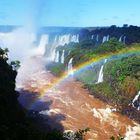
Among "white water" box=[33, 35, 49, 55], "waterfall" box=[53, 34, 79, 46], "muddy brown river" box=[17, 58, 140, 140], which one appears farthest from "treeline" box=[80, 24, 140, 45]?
"muddy brown river" box=[17, 58, 140, 140]

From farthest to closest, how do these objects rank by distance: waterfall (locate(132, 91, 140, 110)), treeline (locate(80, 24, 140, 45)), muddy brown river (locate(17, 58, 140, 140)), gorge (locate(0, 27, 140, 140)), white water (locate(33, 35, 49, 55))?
1. white water (locate(33, 35, 49, 55))
2. treeline (locate(80, 24, 140, 45))
3. waterfall (locate(132, 91, 140, 110))
4. gorge (locate(0, 27, 140, 140))
5. muddy brown river (locate(17, 58, 140, 140))

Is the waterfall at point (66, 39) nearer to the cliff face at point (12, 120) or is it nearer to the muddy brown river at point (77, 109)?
the muddy brown river at point (77, 109)

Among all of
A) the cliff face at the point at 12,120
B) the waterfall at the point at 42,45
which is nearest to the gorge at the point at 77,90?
the cliff face at the point at 12,120

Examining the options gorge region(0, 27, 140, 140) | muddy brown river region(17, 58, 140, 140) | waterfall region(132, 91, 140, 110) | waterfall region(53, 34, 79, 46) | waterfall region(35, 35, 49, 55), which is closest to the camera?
muddy brown river region(17, 58, 140, 140)

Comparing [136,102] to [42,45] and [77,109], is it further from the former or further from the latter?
[42,45]

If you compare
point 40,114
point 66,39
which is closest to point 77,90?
point 40,114

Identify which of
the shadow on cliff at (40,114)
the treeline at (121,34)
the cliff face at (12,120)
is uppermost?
the treeline at (121,34)

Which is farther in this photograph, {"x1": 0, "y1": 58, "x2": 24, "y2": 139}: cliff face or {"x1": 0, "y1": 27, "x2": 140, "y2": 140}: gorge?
{"x1": 0, "y1": 27, "x2": 140, "y2": 140}: gorge

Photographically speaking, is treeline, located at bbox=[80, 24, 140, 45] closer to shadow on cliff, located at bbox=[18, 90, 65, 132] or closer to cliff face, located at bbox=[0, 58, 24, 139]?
shadow on cliff, located at bbox=[18, 90, 65, 132]

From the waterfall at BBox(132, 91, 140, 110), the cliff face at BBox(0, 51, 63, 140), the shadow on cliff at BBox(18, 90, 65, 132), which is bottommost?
the shadow on cliff at BBox(18, 90, 65, 132)

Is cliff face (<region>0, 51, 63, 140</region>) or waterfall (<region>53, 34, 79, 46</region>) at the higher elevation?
waterfall (<region>53, 34, 79, 46</region>)
